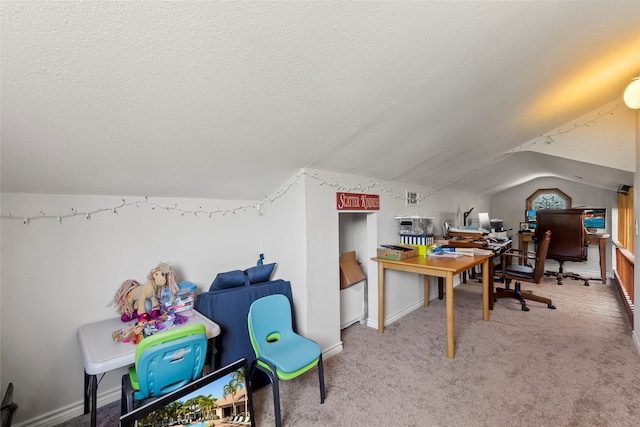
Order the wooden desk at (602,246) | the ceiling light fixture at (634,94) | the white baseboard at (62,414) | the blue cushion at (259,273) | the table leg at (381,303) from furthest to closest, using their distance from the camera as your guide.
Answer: the wooden desk at (602,246) → the table leg at (381,303) → the blue cushion at (259,273) → the ceiling light fixture at (634,94) → the white baseboard at (62,414)

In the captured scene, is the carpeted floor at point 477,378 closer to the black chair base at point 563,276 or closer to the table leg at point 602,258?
the black chair base at point 563,276

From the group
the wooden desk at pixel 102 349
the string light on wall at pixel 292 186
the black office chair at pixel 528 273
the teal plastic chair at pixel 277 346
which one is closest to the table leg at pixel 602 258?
the black office chair at pixel 528 273

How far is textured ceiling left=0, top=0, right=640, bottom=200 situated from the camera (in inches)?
40.3

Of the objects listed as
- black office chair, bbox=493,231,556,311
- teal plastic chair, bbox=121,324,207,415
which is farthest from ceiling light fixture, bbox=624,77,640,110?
teal plastic chair, bbox=121,324,207,415

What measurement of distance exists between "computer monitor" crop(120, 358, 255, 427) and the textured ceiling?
1335 mm

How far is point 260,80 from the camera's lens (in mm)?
1357

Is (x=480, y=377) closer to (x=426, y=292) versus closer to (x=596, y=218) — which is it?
(x=426, y=292)

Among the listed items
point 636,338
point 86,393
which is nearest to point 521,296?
point 636,338

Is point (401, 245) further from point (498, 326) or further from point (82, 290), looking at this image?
point (82, 290)

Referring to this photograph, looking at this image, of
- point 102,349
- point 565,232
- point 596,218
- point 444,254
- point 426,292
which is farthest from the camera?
point 596,218

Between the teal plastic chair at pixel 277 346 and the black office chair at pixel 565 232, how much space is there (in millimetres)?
4673

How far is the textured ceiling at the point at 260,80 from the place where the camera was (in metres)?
1.02

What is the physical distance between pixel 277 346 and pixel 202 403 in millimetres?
619

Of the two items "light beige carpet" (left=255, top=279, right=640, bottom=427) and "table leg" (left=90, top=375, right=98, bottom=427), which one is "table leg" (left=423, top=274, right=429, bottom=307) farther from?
"table leg" (left=90, top=375, right=98, bottom=427)
